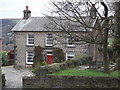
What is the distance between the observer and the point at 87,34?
Result: 474 centimetres

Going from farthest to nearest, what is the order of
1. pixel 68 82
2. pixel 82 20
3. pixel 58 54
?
pixel 58 54, pixel 68 82, pixel 82 20

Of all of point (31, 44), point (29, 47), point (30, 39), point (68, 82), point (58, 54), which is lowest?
point (68, 82)

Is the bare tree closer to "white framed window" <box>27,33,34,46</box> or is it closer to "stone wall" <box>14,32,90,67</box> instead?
"stone wall" <box>14,32,90,67</box>

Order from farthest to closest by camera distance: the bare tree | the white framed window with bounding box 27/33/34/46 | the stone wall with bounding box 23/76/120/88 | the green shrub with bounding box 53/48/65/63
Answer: the white framed window with bounding box 27/33/34/46
the green shrub with bounding box 53/48/65/63
the stone wall with bounding box 23/76/120/88
the bare tree

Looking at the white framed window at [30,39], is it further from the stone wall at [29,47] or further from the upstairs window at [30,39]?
the stone wall at [29,47]

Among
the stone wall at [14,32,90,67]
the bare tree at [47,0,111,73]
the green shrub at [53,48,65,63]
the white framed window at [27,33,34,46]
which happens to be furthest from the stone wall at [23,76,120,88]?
the white framed window at [27,33,34,46]

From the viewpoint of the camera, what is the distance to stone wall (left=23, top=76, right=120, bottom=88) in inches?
181

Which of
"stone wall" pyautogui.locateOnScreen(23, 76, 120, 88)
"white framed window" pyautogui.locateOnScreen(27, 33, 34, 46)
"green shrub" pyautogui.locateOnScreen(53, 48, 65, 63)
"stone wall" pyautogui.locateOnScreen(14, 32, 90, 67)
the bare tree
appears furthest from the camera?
"white framed window" pyautogui.locateOnScreen(27, 33, 34, 46)

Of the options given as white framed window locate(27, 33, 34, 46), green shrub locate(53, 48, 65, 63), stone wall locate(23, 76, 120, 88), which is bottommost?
stone wall locate(23, 76, 120, 88)

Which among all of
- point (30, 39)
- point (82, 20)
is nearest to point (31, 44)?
point (30, 39)

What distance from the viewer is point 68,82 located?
16.3 ft

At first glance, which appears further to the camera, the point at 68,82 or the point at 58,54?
the point at 58,54

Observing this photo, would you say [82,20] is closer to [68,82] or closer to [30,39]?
[68,82]

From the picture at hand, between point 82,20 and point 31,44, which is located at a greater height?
point 82,20
